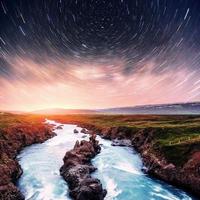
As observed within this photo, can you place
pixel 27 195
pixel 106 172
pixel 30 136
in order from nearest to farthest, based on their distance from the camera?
pixel 27 195 < pixel 106 172 < pixel 30 136

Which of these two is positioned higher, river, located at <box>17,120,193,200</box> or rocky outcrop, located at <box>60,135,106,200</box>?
rocky outcrop, located at <box>60,135,106,200</box>

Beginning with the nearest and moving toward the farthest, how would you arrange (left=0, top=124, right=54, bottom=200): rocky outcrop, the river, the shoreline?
(left=0, top=124, right=54, bottom=200): rocky outcrop, the river, the shoreline

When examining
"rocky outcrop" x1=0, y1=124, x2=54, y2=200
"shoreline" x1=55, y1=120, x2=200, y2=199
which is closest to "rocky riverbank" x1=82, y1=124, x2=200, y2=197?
"shoreline" x1=55, y1=120, x2=200, y2=199

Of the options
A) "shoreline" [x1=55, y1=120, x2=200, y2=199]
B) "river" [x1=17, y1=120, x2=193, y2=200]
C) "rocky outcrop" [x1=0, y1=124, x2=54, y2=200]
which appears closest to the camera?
"rocky outcrop" [x1=0, y1=124, x2=54, y2=200]

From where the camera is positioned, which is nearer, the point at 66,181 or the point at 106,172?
the point at 66,181

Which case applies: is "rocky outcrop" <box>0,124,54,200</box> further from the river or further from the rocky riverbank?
the rocky riverbank

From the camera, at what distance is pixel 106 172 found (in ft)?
143

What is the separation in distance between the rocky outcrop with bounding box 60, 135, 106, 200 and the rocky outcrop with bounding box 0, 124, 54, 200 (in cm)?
689

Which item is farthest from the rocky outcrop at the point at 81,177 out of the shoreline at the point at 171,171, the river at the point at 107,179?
the shoreline at the point at 171,171

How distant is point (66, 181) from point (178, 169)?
55.3ft

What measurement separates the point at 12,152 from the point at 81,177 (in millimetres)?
23483

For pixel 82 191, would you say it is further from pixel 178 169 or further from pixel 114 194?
pixel 178 169

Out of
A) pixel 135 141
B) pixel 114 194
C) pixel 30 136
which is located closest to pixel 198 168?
pixel 114 194

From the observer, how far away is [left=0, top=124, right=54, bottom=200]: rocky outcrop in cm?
3025
